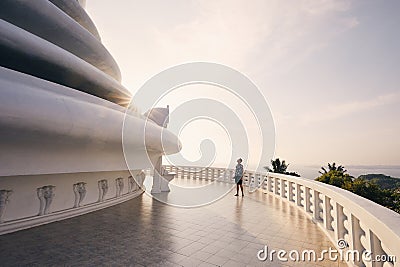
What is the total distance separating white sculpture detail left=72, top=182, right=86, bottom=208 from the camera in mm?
5676

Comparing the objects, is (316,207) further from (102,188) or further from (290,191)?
(102,188)

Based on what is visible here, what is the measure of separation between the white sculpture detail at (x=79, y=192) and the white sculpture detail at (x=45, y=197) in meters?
0.70

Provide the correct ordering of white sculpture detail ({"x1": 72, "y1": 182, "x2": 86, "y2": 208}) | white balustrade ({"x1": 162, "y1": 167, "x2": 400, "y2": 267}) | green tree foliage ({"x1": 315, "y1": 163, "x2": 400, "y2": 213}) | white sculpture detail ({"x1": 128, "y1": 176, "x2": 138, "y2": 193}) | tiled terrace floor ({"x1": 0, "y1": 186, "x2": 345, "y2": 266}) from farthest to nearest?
green tree foliage ({"x1": 315, "y1": 163, "x2": 400, "y2": 213}) → white sculpture detail ({"x1": 128, "y1": 176, "x2": 138, "y2": 193}) → white sculpture detail ({"x1": 72, "y1": 182, "x2": 86, "y2": 208}) → tiled terrace floor ({"x1": 0, "y1": 186, "x2": 345, "y2": 266}) → white balustrade ({"x1": 162, "y1": 167, "x2": 400, "y2": 267})

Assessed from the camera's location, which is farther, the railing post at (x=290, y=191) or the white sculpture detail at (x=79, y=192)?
the railing post at (x=290, y=191)

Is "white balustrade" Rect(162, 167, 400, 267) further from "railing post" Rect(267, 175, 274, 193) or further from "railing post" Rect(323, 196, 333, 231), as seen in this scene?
"railing post" Rect(267, 175, 274, 193)

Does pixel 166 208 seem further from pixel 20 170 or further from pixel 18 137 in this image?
pixel 18 137

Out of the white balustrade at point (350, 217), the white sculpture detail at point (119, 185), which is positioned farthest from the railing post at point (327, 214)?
Answer: the white sculpture detail at point (119, 185)

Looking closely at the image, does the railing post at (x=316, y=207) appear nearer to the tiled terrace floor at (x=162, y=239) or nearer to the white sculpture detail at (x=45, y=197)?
the tiled terrace floor at (x=162, y=239)

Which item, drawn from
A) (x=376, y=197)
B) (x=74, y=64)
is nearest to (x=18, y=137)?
(x=74, y=64)

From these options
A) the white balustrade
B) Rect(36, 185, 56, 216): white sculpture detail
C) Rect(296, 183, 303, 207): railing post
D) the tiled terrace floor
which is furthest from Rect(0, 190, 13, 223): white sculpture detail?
Rect(296, 183, 303, 207): railing post

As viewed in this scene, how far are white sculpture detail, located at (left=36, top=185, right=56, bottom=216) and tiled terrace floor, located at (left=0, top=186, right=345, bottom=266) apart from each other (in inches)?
13.2

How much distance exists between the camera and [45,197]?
483cm

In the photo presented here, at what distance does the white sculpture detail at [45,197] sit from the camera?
477 cm

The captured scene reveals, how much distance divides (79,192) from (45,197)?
0.97 m
